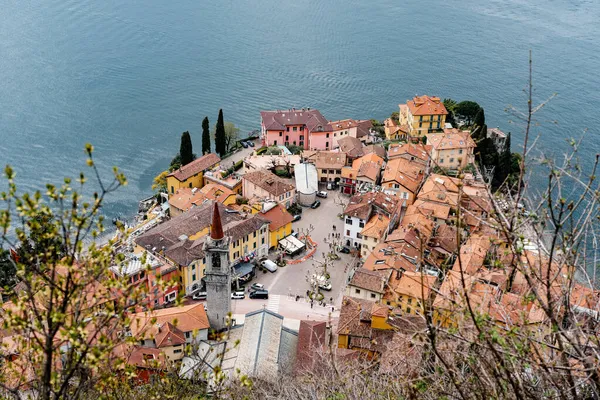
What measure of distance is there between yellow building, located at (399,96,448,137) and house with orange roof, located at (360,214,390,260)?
17.2m

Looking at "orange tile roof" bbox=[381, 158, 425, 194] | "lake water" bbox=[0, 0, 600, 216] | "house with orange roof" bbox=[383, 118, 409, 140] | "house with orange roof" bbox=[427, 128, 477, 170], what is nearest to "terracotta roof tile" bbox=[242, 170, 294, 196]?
"orange tile roof" bbox=[381, 158, 425, 194]

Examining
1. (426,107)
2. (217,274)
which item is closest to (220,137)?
(426,107)

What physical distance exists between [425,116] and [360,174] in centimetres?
1230

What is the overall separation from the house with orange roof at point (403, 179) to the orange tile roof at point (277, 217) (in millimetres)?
8023

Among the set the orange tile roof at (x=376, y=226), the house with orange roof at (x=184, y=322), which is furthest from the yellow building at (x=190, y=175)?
the house with orange roof at (x=184, y=322)

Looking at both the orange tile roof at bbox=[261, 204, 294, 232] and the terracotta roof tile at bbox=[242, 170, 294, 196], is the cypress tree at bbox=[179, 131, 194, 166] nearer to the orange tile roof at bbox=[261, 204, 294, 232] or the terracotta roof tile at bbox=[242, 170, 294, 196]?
the terracotta roof tile at bbox=[242, 170, 294, 196]

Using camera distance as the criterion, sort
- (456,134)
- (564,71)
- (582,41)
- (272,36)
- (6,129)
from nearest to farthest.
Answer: (456,134)
(6,129)
(564,71)
(582,41)
(272,36)

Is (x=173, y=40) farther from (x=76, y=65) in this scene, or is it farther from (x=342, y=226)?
(x=342, y=226)

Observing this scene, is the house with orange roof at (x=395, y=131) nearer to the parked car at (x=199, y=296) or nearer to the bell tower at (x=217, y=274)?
the parked car at (x=199, y=296)

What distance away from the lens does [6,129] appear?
57.6m

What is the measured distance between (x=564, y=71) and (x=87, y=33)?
63143 millimetres

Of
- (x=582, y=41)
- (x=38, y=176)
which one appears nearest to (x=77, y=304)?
(x=38, y=176)

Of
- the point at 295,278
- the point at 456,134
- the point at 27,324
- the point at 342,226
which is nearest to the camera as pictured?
the point at 27,324

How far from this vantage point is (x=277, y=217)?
129ft
